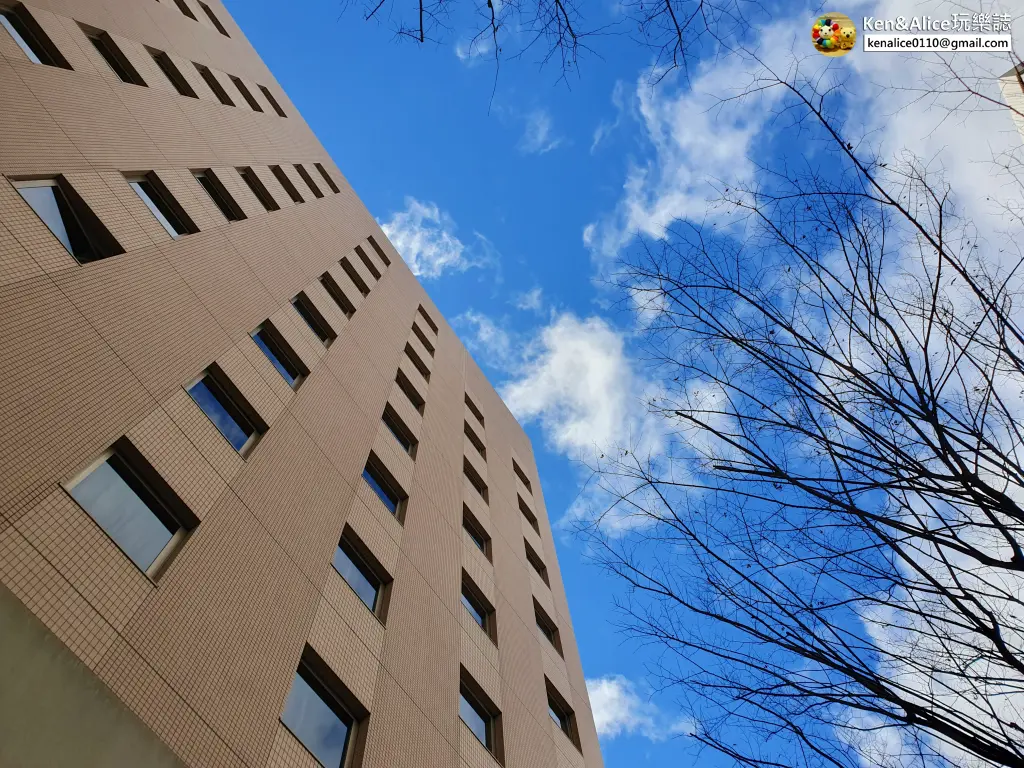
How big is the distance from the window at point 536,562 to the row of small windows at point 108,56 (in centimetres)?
1568

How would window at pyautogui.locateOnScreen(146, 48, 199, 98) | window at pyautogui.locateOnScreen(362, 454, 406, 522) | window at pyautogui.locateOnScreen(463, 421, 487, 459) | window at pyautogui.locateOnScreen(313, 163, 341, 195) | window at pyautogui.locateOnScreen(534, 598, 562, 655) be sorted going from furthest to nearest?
window at pyautogui.locateOnScreen(313, 163, 341, 195)
window at pyautogui.locateOnScreen(463, 421, 487, 459)
window at pyautogui.locateOnScreen(534, 598, 562, 655)
window at pyautogui.locateOnScreen(146, 48, 199, 98)
window at pyautogui.locateOnScreen(362, 454, 406, 522)

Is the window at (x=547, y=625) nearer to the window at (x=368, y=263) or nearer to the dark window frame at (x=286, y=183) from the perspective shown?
the window at (x=368, y=263)

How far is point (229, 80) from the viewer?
65.6 ft

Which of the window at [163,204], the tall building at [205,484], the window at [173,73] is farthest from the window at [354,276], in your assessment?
the window at [163,204]

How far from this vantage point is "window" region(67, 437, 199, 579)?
23.8ft

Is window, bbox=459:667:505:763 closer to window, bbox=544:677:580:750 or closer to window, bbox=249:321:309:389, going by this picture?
window, bbox=544:677:580:750

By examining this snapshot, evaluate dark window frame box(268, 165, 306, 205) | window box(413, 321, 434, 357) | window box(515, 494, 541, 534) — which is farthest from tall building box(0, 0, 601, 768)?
window box(413, 321, 434, 357)

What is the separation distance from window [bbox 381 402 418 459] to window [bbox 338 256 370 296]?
17.7 feet

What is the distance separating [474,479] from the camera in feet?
65.4

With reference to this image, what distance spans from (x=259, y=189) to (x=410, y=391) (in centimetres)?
671

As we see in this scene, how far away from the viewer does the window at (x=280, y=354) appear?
12719 millimetres

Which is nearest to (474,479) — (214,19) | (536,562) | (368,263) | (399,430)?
(536,562)

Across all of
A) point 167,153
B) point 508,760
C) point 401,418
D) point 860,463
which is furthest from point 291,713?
point 167,153

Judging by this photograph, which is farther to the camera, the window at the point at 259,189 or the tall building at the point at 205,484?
the window at the point at 259,189
